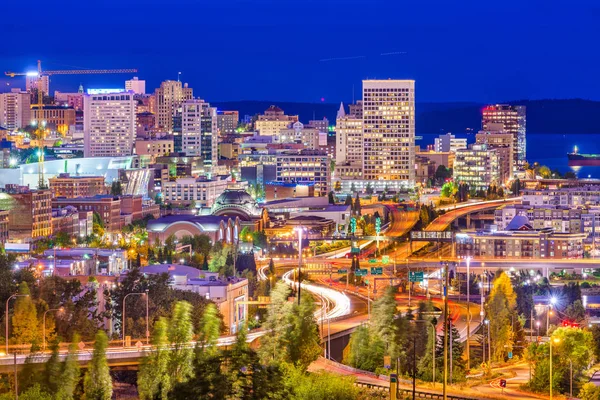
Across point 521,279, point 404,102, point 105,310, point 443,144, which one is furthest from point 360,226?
point 443,144

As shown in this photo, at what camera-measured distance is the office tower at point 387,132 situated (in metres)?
74.1

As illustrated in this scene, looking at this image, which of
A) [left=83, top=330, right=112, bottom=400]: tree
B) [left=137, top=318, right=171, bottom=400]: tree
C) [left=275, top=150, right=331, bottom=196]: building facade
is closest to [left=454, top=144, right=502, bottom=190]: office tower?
[left=275, top=150, right=331, bottom=196]: building facade

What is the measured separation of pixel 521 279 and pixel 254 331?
51.1 feet

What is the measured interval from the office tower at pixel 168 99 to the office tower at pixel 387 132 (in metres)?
35.4

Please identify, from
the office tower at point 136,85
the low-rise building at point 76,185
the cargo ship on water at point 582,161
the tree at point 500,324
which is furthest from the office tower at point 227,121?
the tree at point 500,324

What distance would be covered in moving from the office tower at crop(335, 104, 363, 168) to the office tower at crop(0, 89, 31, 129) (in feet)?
112

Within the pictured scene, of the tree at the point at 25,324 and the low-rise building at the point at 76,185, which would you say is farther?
the low-rise building at the point at 76,185

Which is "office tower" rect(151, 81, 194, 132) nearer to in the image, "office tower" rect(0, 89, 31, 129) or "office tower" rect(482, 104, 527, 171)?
"office tower" rect(0, 89, 31, 129)

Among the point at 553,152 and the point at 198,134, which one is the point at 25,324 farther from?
the point at 553,152

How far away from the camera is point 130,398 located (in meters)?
22.2

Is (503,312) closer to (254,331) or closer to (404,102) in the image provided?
(254,331)

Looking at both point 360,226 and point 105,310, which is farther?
point 360,226

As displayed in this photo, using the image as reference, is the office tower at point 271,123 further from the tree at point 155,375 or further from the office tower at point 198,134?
the tree at point 155,375

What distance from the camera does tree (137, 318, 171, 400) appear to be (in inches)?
825
